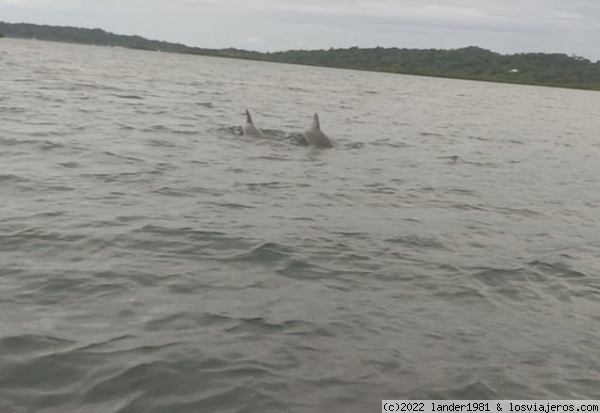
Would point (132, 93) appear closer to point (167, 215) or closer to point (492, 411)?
point (167, 215)

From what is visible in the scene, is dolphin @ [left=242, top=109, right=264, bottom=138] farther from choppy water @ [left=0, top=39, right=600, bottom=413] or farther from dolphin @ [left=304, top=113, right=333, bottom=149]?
choppy water @ [left=0, top=39, right=600, bottom=413]

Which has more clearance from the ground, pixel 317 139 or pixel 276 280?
pixel 317 139

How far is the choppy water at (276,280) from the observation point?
562 cm

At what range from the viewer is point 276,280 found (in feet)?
26.3

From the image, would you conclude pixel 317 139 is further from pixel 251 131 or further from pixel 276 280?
pixel 276 280

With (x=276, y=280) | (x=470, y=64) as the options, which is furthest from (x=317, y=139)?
(x=470, y=64)

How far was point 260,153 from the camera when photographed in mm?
17125

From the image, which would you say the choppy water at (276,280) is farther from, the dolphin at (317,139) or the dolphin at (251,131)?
the dolphin at (251,131)

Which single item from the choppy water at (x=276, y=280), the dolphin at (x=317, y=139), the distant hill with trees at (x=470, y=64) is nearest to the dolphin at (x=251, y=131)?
the dolphin at (x=317, y=139)

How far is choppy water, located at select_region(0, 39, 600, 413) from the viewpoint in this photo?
5625 mm

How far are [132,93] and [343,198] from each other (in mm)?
22650

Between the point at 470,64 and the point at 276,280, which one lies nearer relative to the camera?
the point at 276,280

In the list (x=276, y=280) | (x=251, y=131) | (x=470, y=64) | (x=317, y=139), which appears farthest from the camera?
(x=470, y=64)

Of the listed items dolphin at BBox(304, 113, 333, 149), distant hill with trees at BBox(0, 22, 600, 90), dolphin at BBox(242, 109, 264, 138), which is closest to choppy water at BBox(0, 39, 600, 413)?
dolphin at BBox(304, 113, 333, 149)
